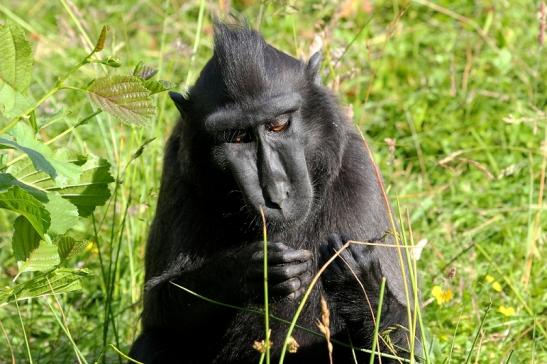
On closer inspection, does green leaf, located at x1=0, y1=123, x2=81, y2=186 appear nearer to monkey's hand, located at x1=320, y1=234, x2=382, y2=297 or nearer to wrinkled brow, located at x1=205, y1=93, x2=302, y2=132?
wrinkled brow, located at x1=205, y1=93, x2=302, y2=132

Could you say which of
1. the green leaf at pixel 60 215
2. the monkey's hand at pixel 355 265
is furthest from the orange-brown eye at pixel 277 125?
the green leaf at pixel 60 215

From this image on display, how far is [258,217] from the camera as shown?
15.0 feet

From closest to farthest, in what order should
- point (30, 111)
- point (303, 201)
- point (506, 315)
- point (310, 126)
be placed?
point (30, 111), point (303, 201), point (310, 126), point (506, 315)

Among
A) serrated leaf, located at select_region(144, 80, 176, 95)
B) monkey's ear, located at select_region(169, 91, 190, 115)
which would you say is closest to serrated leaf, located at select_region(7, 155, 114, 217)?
serrated leaf, located at select_region(144, 80, 176, 95)

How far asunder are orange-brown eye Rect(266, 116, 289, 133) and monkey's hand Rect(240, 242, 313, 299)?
0.54 metres

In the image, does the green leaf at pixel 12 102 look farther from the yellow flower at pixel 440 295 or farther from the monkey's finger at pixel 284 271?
the yellow flower at pixel 440 295

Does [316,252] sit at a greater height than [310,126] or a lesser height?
lesser

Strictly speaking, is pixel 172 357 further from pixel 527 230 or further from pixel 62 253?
pixel 527 230

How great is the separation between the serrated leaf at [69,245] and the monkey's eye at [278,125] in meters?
1.03

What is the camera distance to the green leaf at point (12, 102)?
3496mm

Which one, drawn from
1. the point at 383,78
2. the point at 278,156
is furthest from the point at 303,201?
the point at 383,78

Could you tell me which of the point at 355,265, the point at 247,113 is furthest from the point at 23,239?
the point at 355,265

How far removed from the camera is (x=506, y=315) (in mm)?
5629

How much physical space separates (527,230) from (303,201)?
2.61 m
